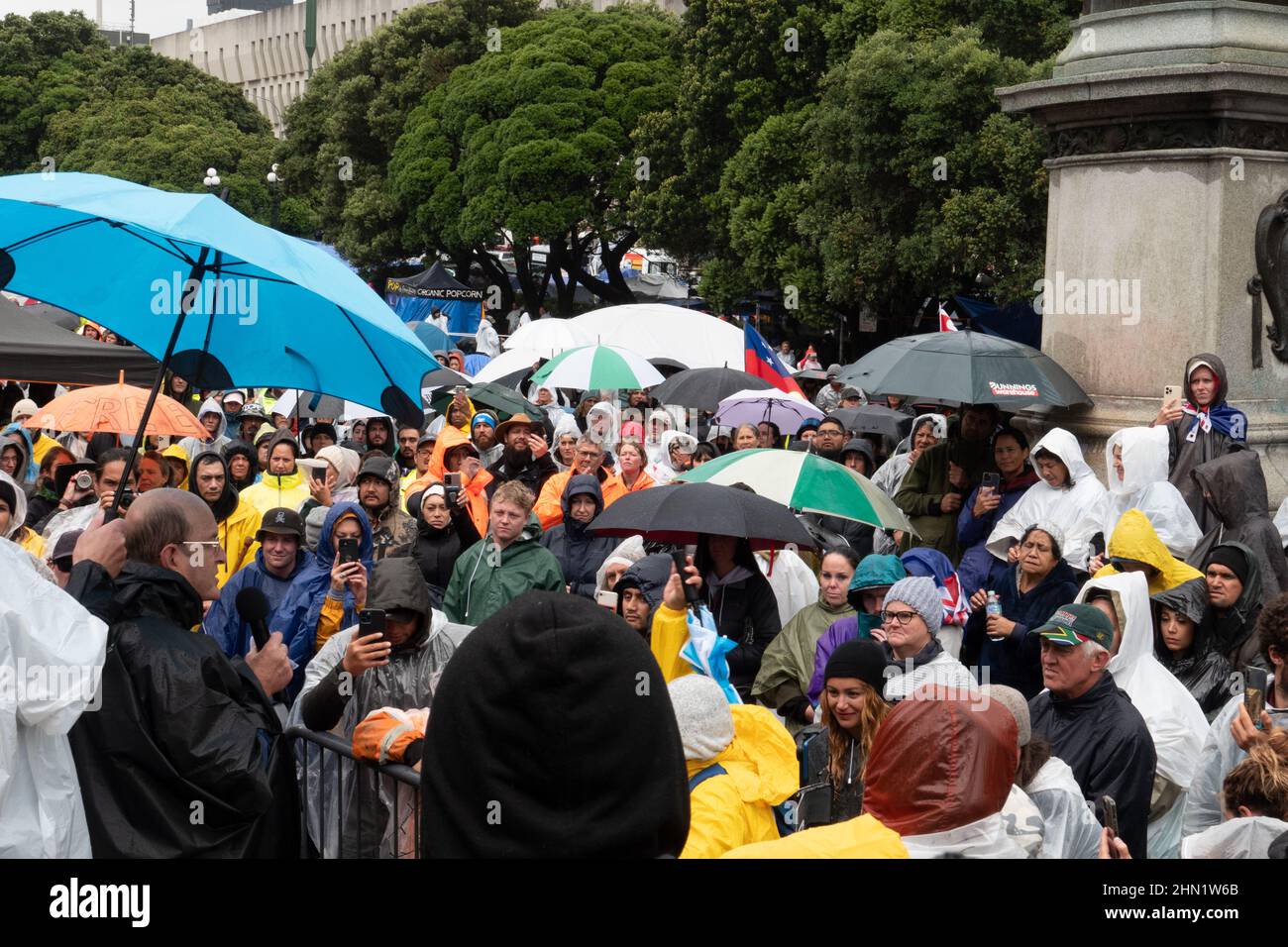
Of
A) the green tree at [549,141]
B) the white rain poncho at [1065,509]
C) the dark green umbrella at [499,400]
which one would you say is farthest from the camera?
the green tree at [549,141]

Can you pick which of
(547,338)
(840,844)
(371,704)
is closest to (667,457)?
(547,338)

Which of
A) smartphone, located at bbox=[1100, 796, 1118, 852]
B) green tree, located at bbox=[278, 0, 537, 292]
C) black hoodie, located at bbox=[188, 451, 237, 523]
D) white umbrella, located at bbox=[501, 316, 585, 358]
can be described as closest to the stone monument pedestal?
smartphone, located at bbox=[1100, 796, 1118, 852]

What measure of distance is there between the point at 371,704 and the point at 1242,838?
9.45 feet

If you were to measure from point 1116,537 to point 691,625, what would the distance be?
192 cm

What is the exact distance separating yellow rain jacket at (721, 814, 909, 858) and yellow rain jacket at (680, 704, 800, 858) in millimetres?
921

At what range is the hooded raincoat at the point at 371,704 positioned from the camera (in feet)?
17.3

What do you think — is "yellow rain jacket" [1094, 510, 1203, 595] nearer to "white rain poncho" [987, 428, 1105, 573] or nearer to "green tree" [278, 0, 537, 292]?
"white rain poncho" [987, 428, 1105, 573]

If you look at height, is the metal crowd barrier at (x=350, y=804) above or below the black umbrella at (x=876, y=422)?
below

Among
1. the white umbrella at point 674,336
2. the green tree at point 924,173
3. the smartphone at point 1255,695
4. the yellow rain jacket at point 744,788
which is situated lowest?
the yellow rain jacket at point 744,788

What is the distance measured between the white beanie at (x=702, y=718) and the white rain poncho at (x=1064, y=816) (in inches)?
37.0

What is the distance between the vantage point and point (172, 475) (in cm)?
1004

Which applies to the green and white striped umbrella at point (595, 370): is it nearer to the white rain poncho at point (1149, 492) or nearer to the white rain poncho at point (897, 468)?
the white rain poncho at point (897, 468)

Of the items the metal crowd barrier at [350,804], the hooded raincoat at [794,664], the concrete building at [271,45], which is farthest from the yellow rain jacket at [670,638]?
the concrete building at [271,45]

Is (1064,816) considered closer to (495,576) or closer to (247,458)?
(495,576)
